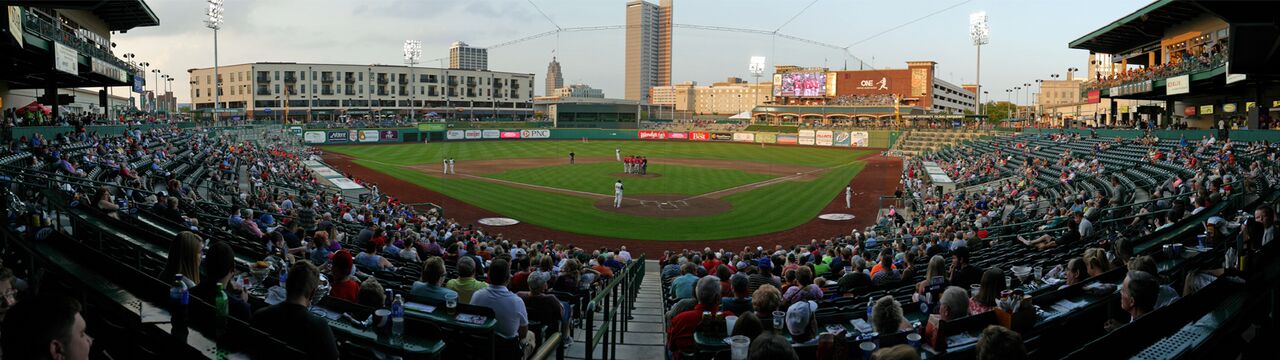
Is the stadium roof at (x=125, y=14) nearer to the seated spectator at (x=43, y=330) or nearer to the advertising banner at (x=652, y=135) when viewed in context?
the seated spectator at (x=43, y=330)

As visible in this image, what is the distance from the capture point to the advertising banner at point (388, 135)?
270 feet

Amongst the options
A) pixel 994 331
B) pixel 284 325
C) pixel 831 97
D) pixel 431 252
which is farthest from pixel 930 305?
pixel 831 97

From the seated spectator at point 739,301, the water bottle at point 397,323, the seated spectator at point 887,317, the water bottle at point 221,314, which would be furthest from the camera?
the seated spectator at point 739,301

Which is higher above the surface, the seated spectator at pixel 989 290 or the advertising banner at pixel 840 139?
the advertising banner at pixel 840 139

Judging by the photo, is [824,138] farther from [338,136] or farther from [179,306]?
[179,306]

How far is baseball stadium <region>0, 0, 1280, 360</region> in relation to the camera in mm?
4832

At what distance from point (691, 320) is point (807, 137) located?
8470 cm

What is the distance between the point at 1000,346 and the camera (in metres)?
3.65

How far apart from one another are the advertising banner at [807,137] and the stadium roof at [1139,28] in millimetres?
38929

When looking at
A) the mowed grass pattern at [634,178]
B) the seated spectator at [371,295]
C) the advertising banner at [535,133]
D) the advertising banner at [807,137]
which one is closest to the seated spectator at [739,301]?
the seated spectator at [371,295]

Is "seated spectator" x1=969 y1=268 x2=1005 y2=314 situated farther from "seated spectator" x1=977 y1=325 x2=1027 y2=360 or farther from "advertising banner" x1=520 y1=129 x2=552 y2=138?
"advertising banner" x1=520 y1=129 x2=552 y2=138

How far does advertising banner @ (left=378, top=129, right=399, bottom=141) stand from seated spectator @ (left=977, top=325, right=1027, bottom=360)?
8414 centimetres

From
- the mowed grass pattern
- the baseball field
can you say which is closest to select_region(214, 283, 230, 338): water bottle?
the baseball field

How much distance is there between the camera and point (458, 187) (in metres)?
39.9
